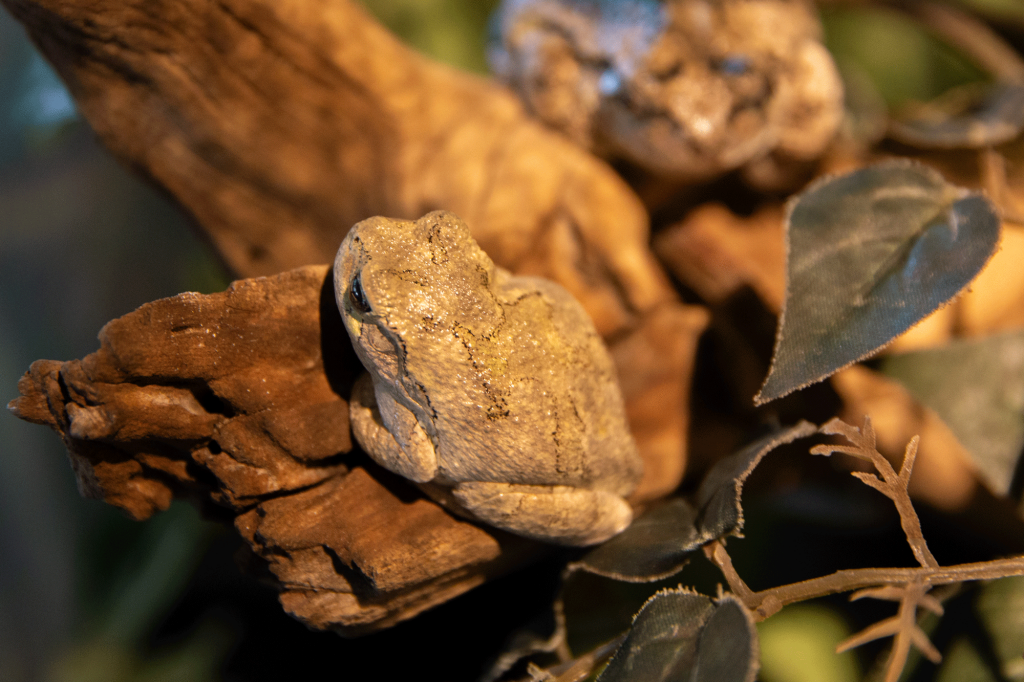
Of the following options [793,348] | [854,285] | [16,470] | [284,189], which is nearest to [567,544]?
[793,348]

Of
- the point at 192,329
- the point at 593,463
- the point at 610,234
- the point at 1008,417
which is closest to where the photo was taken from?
the point at 192,329

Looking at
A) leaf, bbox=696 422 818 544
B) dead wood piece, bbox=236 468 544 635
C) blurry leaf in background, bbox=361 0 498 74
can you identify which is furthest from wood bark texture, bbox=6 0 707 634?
blurry leaf in background, bbox=361 0 498 74

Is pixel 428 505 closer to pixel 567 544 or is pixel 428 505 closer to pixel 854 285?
pixel 567 544

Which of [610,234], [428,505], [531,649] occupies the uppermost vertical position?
[610,234]

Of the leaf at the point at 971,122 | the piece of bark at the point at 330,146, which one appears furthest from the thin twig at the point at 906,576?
the leaf at the point at 971,122

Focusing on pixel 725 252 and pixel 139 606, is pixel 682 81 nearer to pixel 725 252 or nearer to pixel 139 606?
pixel 725 252
